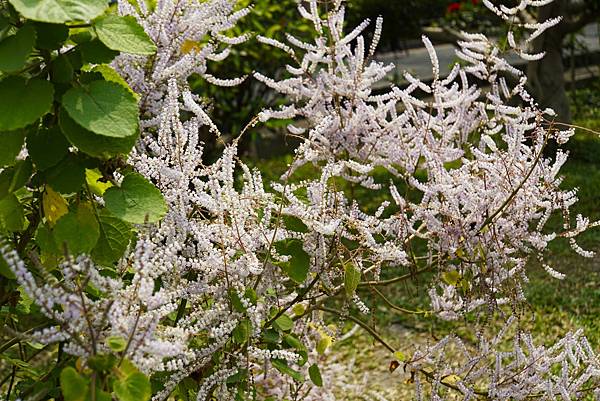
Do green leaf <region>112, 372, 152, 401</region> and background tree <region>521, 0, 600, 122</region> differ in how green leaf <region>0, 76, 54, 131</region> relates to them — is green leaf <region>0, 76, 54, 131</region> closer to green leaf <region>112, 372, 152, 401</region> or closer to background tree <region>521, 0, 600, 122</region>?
green leaf <region>112, 372, 152, 401</region>

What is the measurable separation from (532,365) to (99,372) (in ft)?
4.60

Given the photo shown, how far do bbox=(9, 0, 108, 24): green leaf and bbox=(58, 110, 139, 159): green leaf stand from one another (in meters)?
0.20

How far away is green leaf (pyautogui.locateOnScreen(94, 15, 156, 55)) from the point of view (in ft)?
5.11

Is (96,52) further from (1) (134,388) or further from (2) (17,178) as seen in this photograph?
(1) (134,388)

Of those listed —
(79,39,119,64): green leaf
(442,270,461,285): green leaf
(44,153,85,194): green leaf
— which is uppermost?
(79,39,119,64): green leaf

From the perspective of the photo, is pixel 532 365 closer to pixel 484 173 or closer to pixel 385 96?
→ pixel 484 173

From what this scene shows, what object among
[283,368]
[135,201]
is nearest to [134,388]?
[135,201]

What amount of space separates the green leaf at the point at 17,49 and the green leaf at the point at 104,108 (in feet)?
0.33

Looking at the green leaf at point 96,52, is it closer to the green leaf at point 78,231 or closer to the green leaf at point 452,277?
the green leaf at point 78,231

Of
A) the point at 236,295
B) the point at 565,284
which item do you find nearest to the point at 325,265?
the point at 236,295

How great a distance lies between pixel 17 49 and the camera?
1.47 meters

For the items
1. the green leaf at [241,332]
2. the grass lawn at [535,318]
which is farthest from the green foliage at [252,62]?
the green leaf at [241,332]

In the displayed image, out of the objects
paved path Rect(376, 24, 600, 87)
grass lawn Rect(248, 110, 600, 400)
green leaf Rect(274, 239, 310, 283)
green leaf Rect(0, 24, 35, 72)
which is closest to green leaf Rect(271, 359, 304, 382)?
green leaf Rect(274, 239, 310, 283)

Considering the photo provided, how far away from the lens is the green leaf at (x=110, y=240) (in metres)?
1.80
